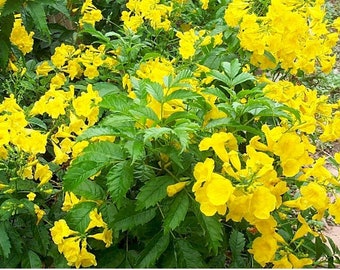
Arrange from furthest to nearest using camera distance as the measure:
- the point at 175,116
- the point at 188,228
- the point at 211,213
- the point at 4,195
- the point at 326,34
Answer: the point at 326,34, the point at 4,195, the point at 188,228, the point at 175,116, the point at 211,213

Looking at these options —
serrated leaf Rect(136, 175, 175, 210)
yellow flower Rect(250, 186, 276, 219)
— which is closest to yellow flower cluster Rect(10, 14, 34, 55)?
serrated leaf Rect(136, 175, 175, 210)

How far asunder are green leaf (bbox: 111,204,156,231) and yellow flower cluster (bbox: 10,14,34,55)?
126cm

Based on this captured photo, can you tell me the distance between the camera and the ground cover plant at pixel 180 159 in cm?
149

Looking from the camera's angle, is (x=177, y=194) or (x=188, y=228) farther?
(x=188, y=228)

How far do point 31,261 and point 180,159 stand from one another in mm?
697

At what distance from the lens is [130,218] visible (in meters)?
1.62

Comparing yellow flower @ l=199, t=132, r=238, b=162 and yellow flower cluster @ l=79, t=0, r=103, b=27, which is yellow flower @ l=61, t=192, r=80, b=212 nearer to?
yellow flower @ l=199, t=132, r=238, b=162

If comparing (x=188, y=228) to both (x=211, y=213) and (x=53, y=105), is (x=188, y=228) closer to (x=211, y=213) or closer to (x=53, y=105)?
(x=211, y=213)

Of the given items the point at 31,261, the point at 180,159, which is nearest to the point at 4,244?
the point at 31,261

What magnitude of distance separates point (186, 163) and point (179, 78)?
0.81ft

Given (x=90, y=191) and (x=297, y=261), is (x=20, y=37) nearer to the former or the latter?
(x=90, y=191)

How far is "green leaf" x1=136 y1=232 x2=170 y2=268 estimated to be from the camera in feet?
5.30

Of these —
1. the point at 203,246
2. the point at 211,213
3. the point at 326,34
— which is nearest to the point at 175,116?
the point at 211,213

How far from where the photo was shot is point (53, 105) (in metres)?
1.90
